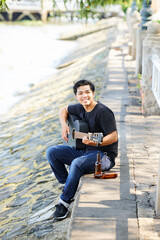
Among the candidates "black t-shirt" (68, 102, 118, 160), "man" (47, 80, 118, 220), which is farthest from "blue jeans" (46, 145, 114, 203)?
"black t-shirt" (68, 102, 118, 160)

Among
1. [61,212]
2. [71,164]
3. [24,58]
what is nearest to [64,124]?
[71,164]

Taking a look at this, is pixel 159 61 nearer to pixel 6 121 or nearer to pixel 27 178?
pixel 27 178

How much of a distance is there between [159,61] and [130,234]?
11.8 feet

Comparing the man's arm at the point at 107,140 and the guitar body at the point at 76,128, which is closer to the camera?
the man's arm at the point at 107,140

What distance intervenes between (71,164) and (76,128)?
0.48 metres

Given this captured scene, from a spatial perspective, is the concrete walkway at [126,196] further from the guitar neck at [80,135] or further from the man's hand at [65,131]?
the man's hand at [65,131]

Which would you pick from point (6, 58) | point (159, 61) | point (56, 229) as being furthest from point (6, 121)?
point (6, 58)

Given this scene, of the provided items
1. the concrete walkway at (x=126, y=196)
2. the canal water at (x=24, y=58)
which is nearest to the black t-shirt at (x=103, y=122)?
the concrete walkway at (x=126, y=196)

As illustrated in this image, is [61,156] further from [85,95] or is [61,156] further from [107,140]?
[85,95]

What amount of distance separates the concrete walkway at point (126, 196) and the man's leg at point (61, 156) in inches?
11.5

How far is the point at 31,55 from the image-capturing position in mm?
30578

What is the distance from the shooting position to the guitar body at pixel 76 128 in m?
4.31

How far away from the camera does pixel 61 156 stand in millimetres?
4438

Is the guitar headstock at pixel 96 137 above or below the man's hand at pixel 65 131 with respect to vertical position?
above
